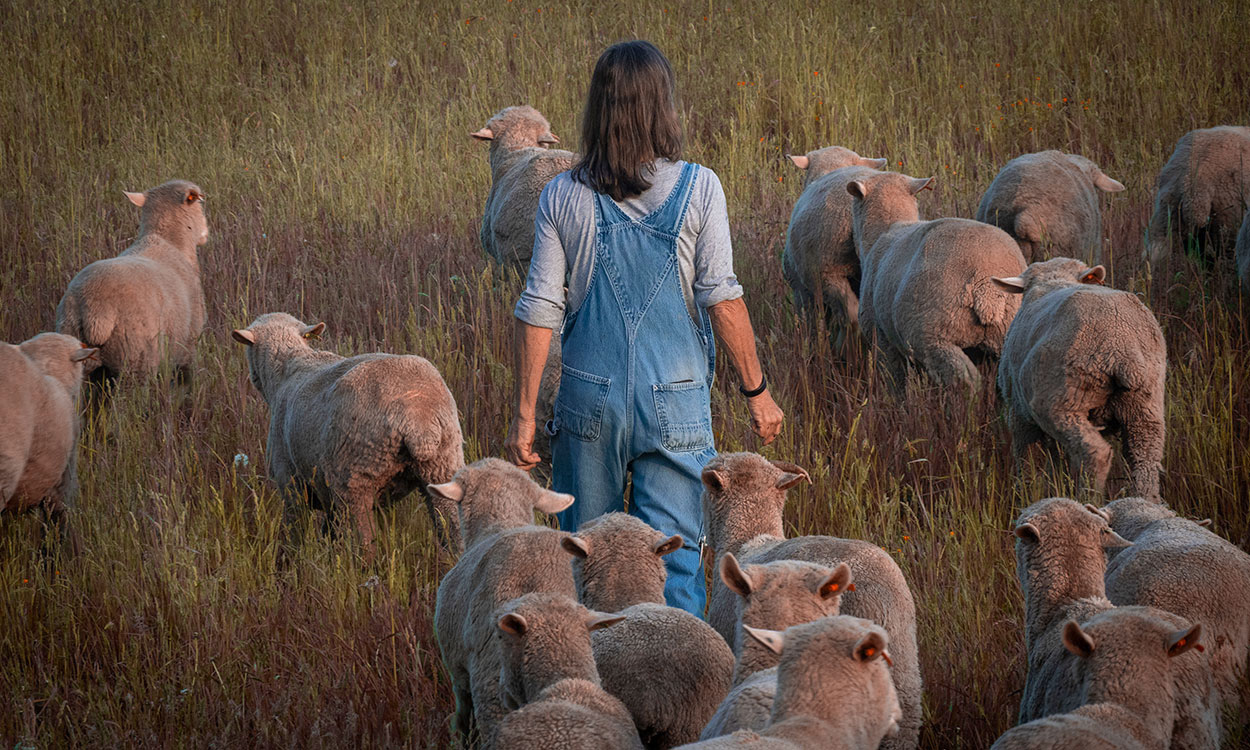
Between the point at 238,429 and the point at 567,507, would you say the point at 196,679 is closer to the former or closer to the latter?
the point at 567,507

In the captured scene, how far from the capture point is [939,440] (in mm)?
6281

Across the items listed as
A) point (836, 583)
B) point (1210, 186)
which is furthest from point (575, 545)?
point (1210, 186)

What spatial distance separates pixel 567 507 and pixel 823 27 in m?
11.4

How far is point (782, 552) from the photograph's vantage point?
4148mm

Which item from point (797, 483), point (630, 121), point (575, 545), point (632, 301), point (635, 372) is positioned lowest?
point (797, 483)

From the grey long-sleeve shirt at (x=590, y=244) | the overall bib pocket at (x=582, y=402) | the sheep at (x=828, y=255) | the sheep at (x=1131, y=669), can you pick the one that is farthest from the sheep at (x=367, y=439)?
the sheep at (x=828, y=255)

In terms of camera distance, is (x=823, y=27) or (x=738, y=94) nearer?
(x=738, y=94)

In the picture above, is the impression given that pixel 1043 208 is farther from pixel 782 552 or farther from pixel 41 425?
pixel 41 425

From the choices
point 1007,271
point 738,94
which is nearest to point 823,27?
point 738,94

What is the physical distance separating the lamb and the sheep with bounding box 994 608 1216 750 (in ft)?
4.96

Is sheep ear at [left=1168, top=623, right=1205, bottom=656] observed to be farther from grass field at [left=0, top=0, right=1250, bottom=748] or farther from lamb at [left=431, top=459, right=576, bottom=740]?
lamb at [left=431, top=459, right=576, bottom=740]

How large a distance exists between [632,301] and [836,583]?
1.42 metres

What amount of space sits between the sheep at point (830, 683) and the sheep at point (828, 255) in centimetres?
533

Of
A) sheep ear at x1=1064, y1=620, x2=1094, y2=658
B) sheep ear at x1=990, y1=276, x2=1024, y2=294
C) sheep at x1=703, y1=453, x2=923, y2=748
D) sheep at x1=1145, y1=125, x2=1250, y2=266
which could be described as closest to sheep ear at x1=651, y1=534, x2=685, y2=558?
sheep at x1=703, y1=453, x2=923, y2=748
